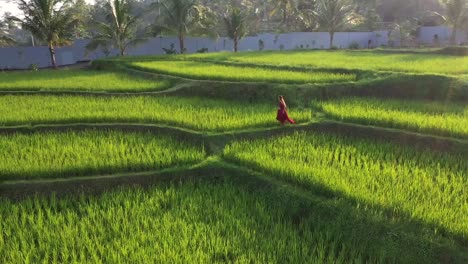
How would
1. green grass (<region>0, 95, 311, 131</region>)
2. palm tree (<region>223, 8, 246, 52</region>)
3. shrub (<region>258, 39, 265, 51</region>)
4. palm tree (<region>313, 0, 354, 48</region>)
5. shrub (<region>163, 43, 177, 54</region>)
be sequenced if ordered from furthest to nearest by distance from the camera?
1. shrub (<region>258, 39, 265, 51</region>)
2. palm tree (<region>313, 0, 354, 48</region>)
3. shrub (<region>163, 43, 177, 54</region>)
4. palm tree (<region>223, 8, 246, 52</region>)
5. green grass (<region>0, 95, 311, 131</region>)

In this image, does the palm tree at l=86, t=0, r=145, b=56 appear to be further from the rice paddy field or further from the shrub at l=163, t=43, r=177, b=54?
the rice paddy field

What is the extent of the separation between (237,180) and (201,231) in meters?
1.44

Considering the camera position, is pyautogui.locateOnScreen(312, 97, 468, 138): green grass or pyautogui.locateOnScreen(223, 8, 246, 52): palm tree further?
pyautogui.locateOnScreen(223, 8, 246, 52): palm tree

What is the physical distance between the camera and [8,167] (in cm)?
489

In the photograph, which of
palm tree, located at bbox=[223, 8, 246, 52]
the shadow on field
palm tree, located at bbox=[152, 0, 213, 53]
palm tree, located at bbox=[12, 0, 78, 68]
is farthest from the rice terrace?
palm tree, located at bbox=[223, 8, 246, 52]

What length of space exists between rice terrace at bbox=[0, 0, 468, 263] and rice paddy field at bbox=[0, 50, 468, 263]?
0.02m

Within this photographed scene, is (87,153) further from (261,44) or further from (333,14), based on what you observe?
(261,44)

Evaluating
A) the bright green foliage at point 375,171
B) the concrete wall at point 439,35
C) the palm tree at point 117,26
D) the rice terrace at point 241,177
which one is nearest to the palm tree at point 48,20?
the palm tree at point 117,26

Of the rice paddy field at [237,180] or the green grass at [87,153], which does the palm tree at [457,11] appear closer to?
the rice paddy field at [237,180]

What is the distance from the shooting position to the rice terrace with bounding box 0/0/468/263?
11.2 feet

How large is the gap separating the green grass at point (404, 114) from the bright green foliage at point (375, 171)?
1.82ft

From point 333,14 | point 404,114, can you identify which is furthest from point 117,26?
point 404,114

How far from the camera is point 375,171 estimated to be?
4793mm

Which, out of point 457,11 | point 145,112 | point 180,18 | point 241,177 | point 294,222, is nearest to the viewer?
point 294,222
